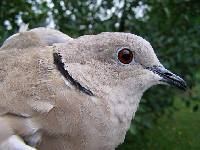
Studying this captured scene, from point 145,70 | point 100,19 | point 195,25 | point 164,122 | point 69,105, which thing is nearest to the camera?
point 69,105

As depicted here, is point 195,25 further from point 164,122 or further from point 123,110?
point 164,122

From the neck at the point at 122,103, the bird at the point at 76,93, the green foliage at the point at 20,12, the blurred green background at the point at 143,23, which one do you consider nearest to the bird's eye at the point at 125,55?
the bird at the point at 76,93

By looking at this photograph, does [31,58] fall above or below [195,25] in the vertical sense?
above

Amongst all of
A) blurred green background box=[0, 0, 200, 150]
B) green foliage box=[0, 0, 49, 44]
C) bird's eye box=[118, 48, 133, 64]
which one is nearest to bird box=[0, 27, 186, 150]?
bird's eye box=[118, 48, 133, 64]

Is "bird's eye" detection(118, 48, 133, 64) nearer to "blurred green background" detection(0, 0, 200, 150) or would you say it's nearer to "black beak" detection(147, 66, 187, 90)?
"black beak" detection(147, 66, 187, 90)

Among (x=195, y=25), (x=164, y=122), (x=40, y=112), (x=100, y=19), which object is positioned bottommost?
(x=164, y=122)

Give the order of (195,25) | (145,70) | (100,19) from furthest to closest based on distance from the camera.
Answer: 1. (195,25)
2. (100,19)
3. (145,70)

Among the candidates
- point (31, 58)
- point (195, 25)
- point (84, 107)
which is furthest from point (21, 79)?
point (195, 25)

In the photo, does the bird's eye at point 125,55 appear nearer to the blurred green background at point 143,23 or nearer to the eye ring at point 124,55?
the eye ring at point 124,55
